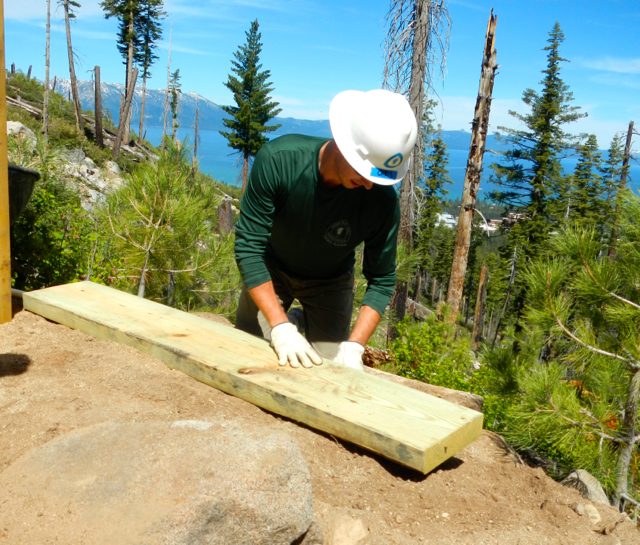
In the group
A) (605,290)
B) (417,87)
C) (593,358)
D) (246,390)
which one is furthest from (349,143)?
(417,87)

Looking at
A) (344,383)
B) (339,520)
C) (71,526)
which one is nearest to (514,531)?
(339,520)

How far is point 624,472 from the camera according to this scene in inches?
→ 111

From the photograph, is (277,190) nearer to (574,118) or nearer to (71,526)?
(71,526)

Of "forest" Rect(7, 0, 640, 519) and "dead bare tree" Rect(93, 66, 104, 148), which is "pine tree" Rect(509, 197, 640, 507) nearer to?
"forest" Rect(7, 0, 640, 519)

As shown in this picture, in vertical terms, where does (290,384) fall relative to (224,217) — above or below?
below

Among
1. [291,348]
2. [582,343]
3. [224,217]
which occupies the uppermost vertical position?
[224,217]

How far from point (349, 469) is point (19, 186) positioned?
2.76 m

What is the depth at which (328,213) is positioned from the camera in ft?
9.32

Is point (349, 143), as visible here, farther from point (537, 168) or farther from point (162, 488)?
point (537, 168)

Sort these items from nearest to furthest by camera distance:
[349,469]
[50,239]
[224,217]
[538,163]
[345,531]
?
[345,531], [349,469], [50,239], [224,217], [538,163]

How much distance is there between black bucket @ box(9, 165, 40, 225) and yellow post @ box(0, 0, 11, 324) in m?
0.16

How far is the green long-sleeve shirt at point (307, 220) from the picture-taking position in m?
2.71

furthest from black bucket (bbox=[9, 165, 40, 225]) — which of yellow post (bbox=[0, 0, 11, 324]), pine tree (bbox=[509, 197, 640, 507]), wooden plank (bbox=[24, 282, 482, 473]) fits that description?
pine tree (bbox=[509, 197, 640, 507])

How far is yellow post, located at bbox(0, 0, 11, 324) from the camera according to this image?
3026 mm
